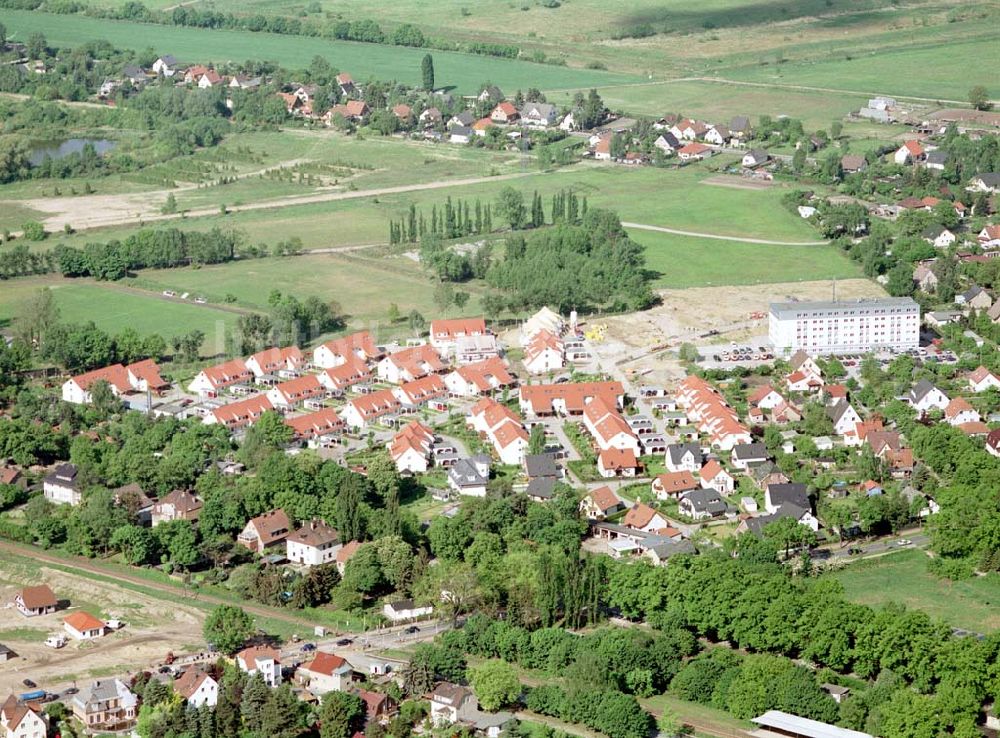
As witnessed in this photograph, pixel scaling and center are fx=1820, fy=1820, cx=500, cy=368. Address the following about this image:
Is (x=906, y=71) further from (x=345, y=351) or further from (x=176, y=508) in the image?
(x=176, y=508)

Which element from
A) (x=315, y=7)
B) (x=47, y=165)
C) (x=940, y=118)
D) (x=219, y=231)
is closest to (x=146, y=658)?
(x=219, y=231)

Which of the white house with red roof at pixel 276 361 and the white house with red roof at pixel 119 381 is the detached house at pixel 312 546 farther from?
the white house with red roof at pixel 276 361

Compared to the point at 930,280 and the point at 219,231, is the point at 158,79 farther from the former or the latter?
the point at 930,280

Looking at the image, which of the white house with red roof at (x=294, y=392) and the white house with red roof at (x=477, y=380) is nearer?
the white house with red roof at (x=294, y=392)

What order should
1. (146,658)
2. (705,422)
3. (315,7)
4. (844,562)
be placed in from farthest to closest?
1. (315,7)
2. (705,422)
3. (844,562)
4. (146,658)

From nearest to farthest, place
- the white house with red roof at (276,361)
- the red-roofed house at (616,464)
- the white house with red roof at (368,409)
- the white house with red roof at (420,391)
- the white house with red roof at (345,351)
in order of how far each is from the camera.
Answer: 1. the red-roofed house at (616,464)
2. the white house with red roof at (368,409)
3. the white house with red roof at (420,391)
4. the white house with red roof at (276,361)
5. the white house with red roof at (345,351)

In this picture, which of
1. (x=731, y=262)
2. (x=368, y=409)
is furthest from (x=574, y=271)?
(x=368, y=409)

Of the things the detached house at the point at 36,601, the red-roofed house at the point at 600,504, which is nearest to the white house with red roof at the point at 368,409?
the red-roofed house at the point at 600,504
